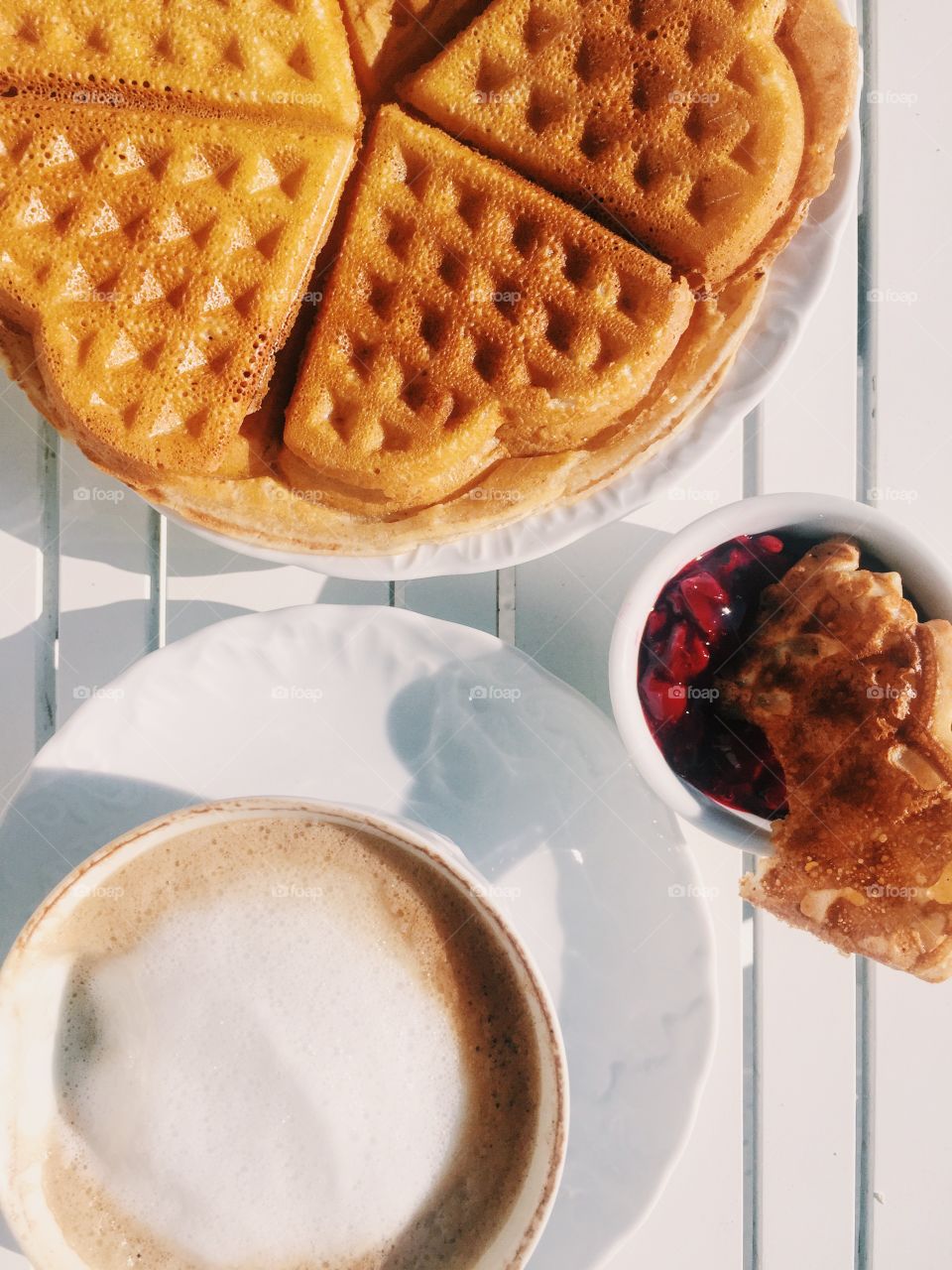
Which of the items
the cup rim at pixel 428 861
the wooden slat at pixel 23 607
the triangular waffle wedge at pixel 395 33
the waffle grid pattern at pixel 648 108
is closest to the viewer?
the cup rim at pixel 428 861

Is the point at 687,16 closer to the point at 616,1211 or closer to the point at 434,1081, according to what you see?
the point at 434,1081

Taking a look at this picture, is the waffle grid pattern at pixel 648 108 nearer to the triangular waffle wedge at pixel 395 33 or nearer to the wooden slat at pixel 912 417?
the triangular waffle wedge at pixel 395 33

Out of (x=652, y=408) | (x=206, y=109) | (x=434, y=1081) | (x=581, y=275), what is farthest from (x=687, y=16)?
(x=434, y=1081)

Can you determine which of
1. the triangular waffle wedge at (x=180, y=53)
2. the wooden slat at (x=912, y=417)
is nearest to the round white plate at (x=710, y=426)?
the wooden slat at (x=912, y=417)

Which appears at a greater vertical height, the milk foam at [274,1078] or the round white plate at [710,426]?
the round white plate at [710,426]

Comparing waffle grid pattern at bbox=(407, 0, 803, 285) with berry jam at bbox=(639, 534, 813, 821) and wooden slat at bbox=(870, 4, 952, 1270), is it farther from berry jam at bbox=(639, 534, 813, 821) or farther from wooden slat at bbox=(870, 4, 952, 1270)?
wooden slat at bbox=(870, 4, 952, 1270)

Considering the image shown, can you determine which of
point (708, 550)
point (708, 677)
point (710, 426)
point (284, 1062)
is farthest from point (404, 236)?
point (284, 1062)

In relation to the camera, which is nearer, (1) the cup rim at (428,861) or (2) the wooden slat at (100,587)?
(1) the cup rim at (428,861)
